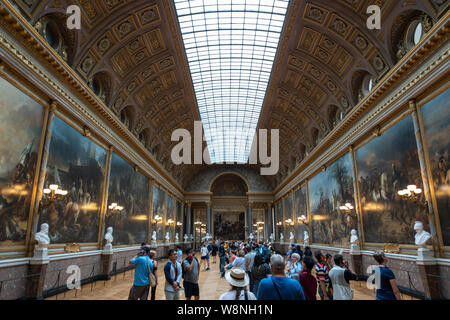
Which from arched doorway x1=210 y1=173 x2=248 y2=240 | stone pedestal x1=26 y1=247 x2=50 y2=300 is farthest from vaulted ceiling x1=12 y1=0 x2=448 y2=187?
arched doorway x1=210 y1=173 x2=248 y2=240

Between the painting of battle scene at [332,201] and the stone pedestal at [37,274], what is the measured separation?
14.3 meters

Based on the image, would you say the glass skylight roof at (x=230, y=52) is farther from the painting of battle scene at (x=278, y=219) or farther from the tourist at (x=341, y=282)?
the tourist at (x=341, y=282)

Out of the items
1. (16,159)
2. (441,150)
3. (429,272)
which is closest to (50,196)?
(16,159)

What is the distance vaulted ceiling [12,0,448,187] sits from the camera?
39.6ft

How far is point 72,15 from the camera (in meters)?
11.4

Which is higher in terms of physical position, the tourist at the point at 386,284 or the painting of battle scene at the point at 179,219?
the painting of battle scene at the point at 179,219

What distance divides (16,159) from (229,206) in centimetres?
3733

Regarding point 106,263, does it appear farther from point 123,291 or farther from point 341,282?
point 341,282

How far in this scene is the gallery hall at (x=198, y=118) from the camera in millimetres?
8469

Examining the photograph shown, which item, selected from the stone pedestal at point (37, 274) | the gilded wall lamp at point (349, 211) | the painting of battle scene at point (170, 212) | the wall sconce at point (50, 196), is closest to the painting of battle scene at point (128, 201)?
the wall sconce at point (50, 196)

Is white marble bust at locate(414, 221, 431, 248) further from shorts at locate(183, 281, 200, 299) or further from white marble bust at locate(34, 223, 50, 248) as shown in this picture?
white marble bust at locate(34, 223, 50, 248)
